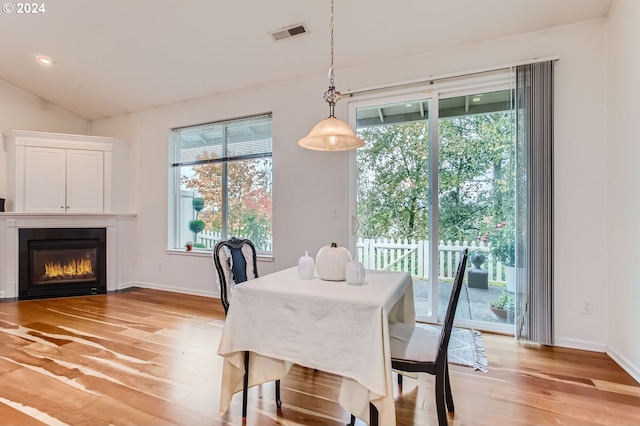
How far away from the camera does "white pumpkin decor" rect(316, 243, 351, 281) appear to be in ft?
6.39

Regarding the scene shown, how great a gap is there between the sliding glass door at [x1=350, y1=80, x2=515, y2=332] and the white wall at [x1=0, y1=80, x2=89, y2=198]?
489cm

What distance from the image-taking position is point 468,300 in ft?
10.8

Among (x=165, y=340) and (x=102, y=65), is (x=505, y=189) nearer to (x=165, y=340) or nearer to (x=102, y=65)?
(x=165, y=340)

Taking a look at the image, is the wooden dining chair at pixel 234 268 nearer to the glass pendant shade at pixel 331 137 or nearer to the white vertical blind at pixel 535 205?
the glass pendant shade at pixel 331 137

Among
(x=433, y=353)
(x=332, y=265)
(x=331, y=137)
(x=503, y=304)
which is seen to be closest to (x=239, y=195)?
(x=331, y=137)

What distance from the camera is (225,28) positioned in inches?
130

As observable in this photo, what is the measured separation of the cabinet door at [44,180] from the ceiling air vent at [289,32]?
369cm

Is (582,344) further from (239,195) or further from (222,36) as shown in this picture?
(222,36)

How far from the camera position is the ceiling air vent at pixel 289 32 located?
10.4 ft

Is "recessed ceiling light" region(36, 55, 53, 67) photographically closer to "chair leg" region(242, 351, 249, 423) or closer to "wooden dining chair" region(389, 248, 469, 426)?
"chair leg" region(242, 351, 249, 423)

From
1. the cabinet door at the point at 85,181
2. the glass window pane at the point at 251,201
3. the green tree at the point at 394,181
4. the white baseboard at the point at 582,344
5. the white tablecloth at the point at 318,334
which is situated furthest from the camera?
the cabinet door at the point at 85,181

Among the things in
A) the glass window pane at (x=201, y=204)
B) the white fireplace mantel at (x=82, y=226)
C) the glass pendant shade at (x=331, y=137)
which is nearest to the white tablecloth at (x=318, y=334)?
the glass pendant shade at (x=331, y=137)

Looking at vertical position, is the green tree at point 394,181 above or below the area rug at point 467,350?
above

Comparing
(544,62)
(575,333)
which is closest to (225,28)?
(544,62)
